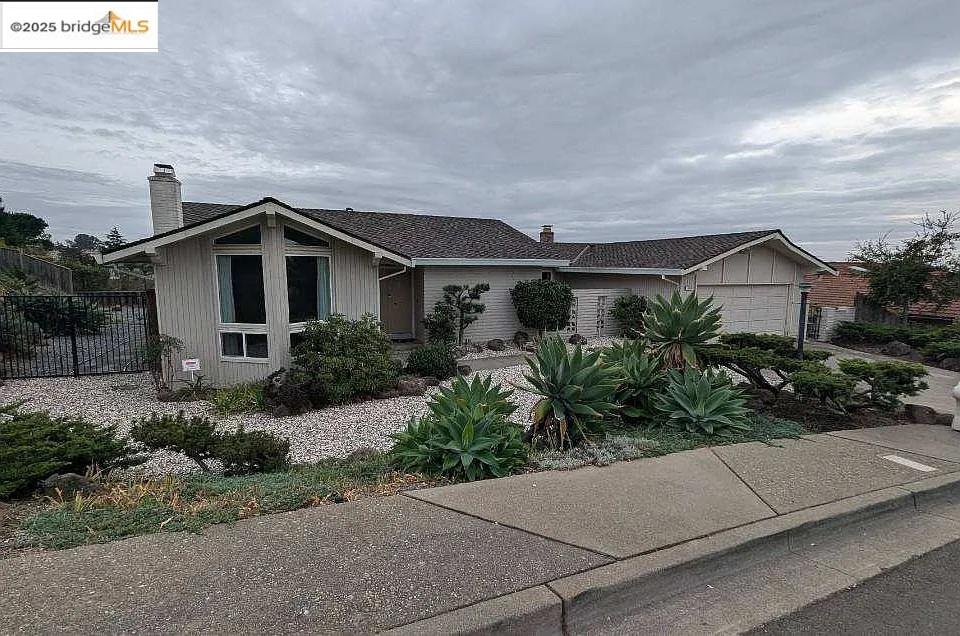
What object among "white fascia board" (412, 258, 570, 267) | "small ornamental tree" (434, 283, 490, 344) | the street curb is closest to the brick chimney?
"white fascia board" (412, 258, 570, 267)

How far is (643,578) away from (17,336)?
582 inches

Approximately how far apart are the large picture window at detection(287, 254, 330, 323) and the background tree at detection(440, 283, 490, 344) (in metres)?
4.51

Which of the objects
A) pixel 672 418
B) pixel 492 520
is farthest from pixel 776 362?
pixel 492 520

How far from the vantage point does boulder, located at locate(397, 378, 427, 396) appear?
9328mm

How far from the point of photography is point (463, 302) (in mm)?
13914

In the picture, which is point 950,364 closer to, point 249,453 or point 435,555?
point 435,555

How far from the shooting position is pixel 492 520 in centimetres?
336

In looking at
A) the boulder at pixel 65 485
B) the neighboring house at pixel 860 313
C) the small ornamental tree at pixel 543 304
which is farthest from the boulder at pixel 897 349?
the boulder at pixel 65 485

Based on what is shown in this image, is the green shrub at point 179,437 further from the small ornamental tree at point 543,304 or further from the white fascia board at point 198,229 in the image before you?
the small ornamental tree at point 543,304

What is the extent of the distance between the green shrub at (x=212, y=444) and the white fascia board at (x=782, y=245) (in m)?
12.7

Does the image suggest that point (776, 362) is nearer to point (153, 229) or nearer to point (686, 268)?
point (686, 268)

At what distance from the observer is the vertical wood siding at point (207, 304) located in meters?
9.11

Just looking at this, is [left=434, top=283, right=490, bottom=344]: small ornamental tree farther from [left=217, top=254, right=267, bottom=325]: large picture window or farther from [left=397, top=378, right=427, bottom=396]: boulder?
[left=217, top=254, right=267, bottom=325]: large picture window

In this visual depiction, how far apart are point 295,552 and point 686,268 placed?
13856 millimetres
